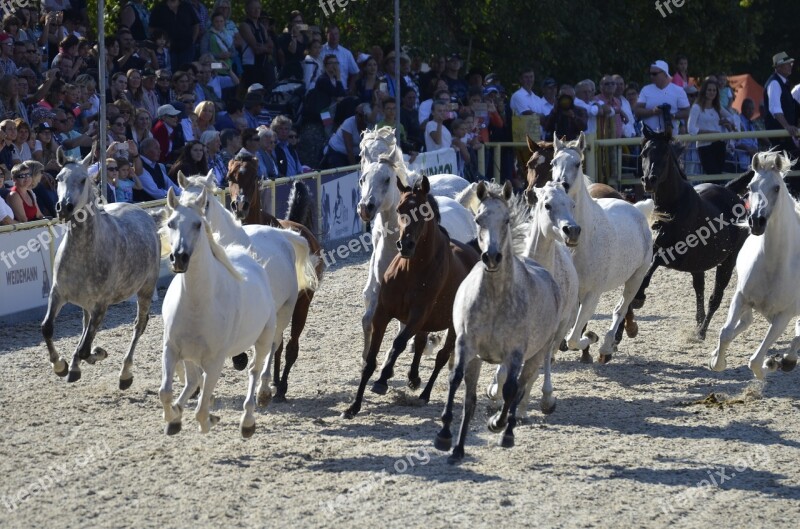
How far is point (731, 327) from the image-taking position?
391 inches

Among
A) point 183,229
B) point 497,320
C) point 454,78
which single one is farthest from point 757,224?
point 454,78

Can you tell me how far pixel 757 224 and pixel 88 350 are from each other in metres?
5.01

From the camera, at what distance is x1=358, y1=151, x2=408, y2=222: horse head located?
10.1 meters

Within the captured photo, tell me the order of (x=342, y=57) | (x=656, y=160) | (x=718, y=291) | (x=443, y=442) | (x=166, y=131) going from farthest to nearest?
(x=342, y=57) < (x=166, y=131) < (x=718, y=291) < (x=656, y=160) < (x=443, y=442)

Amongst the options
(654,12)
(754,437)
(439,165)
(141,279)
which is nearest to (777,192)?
(754,437)

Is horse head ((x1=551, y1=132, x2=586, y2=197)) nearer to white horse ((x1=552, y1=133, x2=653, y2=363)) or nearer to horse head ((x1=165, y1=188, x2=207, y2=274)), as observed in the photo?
white horse ((x1=552, y1=133, x2=653, y2=363))

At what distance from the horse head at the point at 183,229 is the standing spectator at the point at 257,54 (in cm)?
1178

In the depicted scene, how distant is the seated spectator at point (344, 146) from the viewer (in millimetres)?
18016

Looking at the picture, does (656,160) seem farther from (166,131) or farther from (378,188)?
(166,131)

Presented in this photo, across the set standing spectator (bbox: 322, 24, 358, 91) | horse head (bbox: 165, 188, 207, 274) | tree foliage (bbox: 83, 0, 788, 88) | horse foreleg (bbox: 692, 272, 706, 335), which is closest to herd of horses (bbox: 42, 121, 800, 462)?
horse head (bbox: 165, 188, 207, 274)

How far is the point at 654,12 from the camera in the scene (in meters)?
24.1

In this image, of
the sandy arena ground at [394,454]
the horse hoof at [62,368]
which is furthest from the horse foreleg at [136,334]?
the horse hoof at [62,368]

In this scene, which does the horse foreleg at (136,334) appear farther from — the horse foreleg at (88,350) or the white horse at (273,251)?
the white horse at (273,251)

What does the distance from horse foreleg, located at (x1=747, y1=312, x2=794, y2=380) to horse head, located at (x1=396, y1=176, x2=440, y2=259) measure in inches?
106
